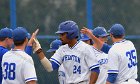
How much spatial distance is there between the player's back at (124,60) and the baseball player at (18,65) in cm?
155

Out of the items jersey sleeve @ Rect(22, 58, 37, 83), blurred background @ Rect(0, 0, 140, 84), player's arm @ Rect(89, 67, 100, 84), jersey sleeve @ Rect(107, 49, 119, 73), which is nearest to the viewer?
jersey sleeve @ Rect(22, 58, 37, 83)

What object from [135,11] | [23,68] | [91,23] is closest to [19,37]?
[23,68]

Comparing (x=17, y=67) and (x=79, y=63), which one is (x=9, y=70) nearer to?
(x=17, y=67)

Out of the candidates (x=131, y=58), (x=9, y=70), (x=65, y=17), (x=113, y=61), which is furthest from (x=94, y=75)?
(x=65, y=17)

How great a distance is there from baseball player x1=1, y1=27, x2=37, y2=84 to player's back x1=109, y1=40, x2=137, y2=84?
61.1 inches

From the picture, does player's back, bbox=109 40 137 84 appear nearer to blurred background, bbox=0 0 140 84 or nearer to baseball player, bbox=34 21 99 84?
baseball player, bbox=34 21 99 84

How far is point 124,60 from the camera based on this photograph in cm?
971

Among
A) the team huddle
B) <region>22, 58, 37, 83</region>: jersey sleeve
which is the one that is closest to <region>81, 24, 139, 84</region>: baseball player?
the team huddle

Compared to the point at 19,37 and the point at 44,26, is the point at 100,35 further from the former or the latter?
the point at 44,26

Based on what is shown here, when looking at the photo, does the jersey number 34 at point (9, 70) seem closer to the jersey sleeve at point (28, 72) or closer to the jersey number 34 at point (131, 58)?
the jersey sleeve at point (28, 72)

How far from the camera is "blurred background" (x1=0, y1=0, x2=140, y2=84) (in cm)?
1310

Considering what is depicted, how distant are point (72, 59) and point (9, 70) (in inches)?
39.5

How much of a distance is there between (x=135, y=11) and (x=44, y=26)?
1.88 m

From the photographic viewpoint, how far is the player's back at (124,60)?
971 cm
